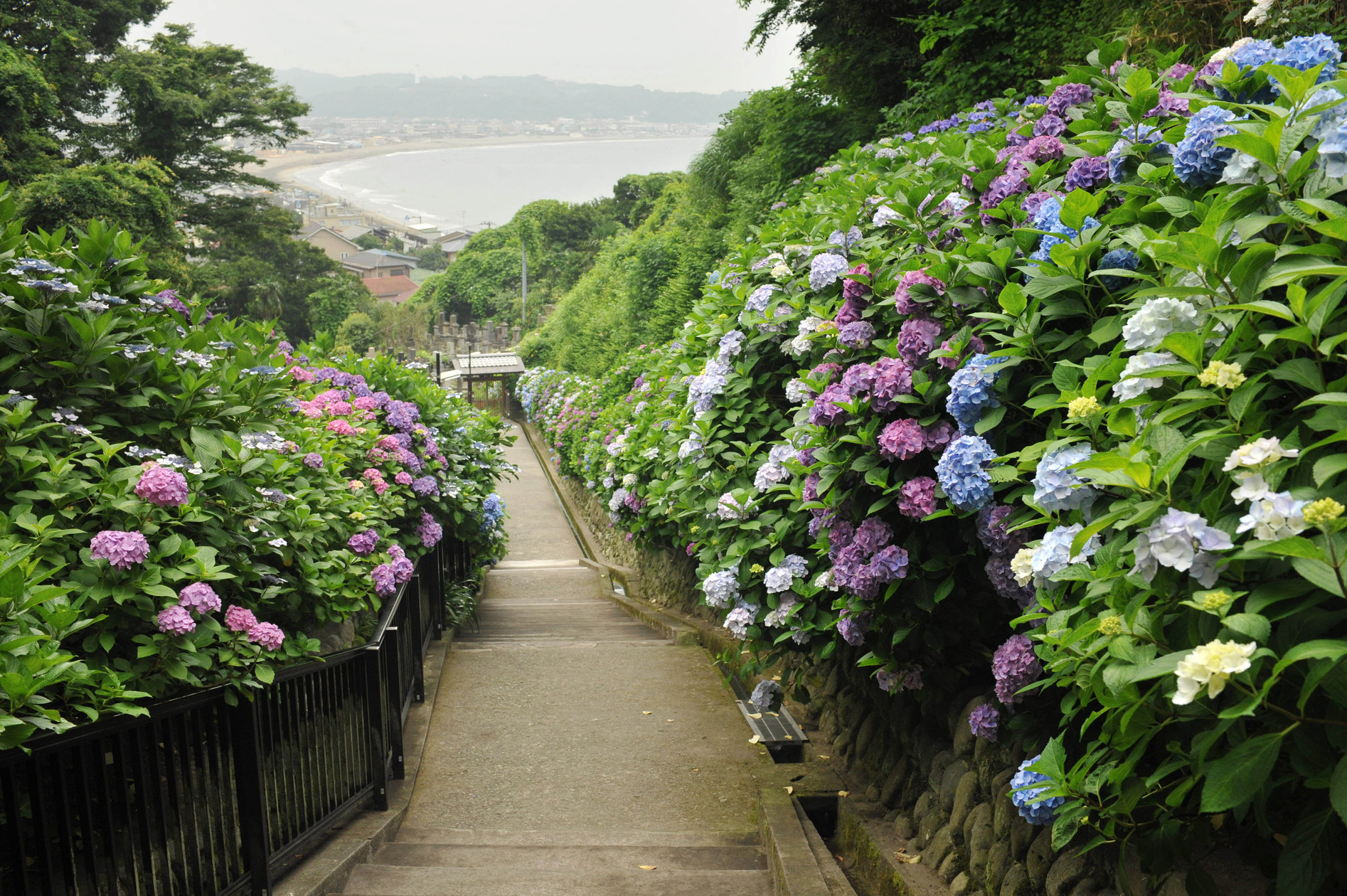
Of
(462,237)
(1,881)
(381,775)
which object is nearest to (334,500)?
(381,775)

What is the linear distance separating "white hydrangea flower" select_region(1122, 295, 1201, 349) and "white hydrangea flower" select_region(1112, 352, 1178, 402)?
3 cm

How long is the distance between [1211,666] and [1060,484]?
64cm

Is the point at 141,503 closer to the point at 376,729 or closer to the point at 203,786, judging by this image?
the point at 203,786

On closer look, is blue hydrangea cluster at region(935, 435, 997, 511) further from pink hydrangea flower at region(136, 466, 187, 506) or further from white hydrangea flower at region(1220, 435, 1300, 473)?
pink hydrangea flower at region(136, 466, 187, 506)

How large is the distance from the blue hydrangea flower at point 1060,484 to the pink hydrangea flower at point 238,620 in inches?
92.1

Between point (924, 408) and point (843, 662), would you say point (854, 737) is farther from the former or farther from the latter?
point (924, 408)

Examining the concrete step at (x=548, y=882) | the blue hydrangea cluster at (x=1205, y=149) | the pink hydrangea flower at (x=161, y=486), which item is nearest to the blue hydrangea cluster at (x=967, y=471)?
the blue hydrangea cluster at (x=1205, y=149)

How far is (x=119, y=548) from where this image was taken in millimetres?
2615

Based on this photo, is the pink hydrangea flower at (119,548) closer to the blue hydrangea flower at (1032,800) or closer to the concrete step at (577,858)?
the concrete step at (577,858)

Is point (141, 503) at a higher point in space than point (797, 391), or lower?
lower

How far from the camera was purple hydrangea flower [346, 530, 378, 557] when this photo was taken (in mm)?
4043

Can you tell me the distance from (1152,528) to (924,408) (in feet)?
4.97

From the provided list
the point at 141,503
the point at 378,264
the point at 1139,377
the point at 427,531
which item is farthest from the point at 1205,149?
the point at 378,264

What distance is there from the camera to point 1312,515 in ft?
4.29
